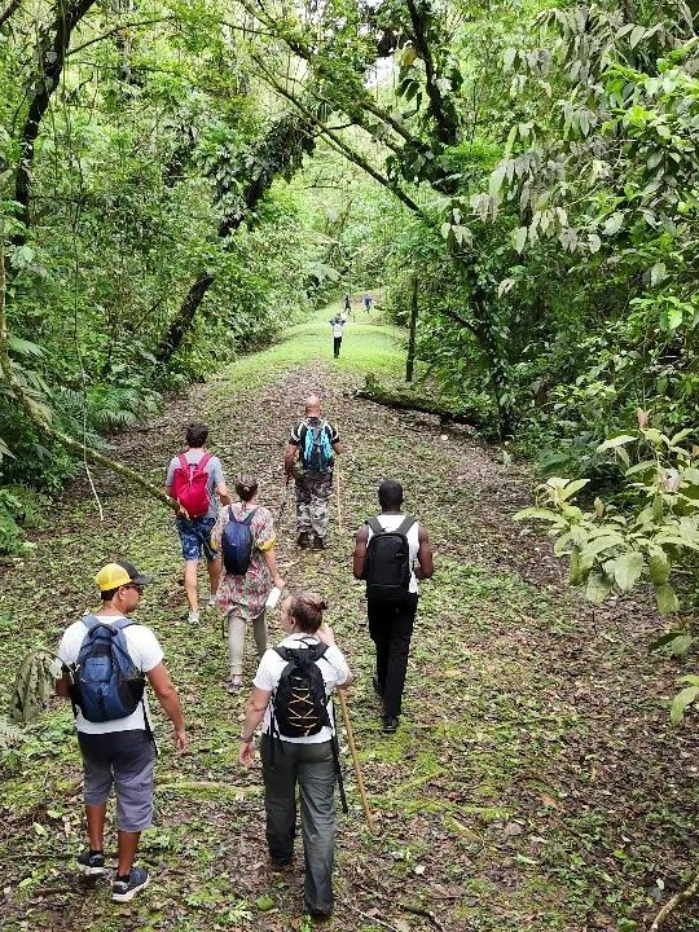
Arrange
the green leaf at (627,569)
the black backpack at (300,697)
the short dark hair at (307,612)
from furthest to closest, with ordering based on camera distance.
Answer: the short dark hair at (307,612), the black backpack at (300,697), the green leaf at (627,569)

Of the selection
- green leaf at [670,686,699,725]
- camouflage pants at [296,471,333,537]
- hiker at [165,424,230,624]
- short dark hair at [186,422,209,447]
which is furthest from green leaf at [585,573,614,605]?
camouflage pants at [296,471,333,537]

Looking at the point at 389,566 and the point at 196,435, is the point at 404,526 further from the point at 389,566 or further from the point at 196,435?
the point at 196,435

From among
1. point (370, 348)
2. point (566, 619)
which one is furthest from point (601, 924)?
point (370, 348)

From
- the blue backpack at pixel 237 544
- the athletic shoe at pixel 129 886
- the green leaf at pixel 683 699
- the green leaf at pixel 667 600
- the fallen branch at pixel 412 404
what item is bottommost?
the athletic shoe at pixel 129 886

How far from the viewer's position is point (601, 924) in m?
4.84

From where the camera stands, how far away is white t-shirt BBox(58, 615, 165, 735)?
4.14 metres

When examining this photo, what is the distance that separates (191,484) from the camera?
7.70 m

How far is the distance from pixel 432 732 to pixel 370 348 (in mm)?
25916

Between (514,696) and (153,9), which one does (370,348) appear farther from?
(514,696)

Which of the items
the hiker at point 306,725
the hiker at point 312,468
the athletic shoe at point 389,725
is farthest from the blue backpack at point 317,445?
→ the hiker at point 306,725

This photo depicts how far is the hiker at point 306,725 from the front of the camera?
420 centimetres

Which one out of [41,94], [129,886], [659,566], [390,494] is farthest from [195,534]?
[41,94]

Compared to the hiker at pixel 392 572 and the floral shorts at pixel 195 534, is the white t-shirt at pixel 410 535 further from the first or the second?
the floral shorts at pixel 195 534

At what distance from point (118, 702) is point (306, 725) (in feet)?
2.99
